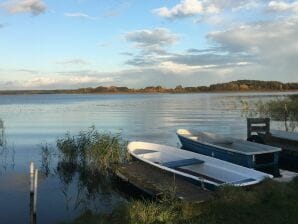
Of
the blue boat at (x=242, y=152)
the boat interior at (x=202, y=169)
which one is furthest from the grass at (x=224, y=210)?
the blue boat at (x=242, y=152)

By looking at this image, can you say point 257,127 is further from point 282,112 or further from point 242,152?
point 282,112

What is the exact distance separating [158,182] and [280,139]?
9657 millimetres

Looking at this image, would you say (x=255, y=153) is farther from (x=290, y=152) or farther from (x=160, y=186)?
(x=160, y=186)

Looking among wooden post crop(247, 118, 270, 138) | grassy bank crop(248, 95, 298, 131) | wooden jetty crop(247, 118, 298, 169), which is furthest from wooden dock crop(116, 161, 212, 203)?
grassy bank crop(248, 95, 298, 131)

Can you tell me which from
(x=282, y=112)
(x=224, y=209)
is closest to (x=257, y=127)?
(x=224, y=209)

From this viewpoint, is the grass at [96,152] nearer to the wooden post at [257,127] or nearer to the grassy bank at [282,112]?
the wooden post at [257,127]

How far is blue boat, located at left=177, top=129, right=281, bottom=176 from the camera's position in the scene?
51.4 ft

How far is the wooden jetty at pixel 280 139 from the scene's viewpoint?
60.4 feet

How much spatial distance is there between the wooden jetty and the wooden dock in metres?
7.09

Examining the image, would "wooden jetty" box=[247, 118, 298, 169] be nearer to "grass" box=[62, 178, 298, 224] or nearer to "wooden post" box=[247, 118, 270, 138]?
"wooden post" box=[247, 118, 270, 138]

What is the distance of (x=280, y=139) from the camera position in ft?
65.3

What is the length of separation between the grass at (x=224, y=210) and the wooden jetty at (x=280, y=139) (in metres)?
8.35

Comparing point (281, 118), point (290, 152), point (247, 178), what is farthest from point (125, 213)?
point (281, 118)

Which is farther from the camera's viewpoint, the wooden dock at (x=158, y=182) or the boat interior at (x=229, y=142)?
the boat interior at (x=229, y=142)
